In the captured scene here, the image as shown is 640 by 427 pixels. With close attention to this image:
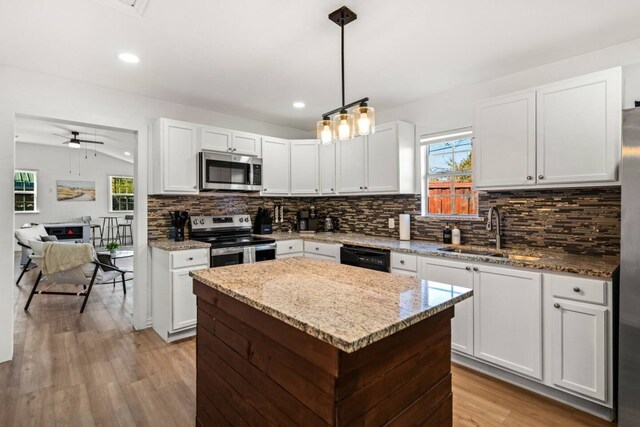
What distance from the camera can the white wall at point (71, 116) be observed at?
2670 millimetres

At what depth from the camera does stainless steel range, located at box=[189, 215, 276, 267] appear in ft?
11.1

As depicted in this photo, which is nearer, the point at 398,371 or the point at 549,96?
the point at 398,371

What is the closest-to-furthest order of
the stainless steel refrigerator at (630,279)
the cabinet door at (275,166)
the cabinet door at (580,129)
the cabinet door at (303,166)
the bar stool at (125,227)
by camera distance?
the stainless steel refrigerator at (630,279), the cabinet door at (580,129), the cabinet door at (275,166), the cabinet door at (303,166), the bar stool at (125,227)

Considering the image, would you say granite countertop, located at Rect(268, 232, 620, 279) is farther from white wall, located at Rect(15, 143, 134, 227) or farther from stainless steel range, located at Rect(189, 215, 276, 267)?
white wall, located at Rect(15, 143, 134, 227)

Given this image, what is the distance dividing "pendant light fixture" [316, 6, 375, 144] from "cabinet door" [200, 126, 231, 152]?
6.56ft

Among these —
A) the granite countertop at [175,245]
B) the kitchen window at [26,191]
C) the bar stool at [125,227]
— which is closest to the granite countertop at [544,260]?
the granite countertop at [175,245]

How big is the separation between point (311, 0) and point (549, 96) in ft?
6.09

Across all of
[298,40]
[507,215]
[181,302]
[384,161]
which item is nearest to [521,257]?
[507,215]

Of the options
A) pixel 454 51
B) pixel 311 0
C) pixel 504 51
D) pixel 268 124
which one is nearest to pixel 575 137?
pixel 504 51

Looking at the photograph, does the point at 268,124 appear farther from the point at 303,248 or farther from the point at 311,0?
the point at 311,0

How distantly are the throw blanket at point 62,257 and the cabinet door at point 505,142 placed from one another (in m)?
4.42

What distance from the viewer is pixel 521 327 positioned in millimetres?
2250

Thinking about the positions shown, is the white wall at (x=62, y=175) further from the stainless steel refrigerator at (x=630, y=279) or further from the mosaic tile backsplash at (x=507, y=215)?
the stainless steel refrigerator at (x=630, y=279)

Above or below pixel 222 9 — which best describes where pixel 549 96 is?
below
